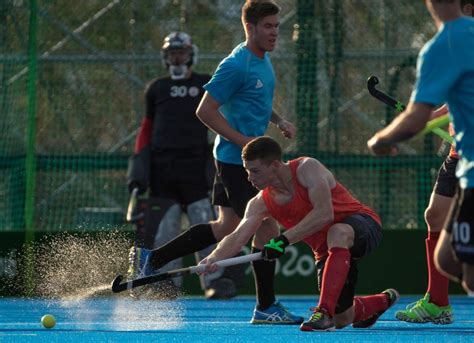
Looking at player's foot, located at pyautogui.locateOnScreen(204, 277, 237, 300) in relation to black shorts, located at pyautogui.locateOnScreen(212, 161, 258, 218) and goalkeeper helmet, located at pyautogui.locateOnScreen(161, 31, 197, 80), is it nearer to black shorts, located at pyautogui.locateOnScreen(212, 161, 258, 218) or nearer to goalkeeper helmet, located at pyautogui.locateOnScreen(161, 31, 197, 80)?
goalkeeper helmet, located at pyautogui.locateOnScreen(161, 31, 197, 80)

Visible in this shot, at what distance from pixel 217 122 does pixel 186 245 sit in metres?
0.80

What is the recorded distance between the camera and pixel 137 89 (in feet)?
40.0

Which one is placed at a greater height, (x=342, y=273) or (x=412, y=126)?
(x=412, y=126)

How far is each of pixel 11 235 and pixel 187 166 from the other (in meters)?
1.80

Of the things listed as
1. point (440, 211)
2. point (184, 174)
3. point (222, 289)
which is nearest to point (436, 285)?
point (440, 211)

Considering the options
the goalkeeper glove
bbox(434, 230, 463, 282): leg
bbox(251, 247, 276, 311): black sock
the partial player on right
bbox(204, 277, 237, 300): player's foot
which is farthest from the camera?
bbox(204, 277, 237, 300): player's foot

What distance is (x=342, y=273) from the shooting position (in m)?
7.23

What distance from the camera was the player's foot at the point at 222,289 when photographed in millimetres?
10828

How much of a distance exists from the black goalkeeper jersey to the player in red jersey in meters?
3.30

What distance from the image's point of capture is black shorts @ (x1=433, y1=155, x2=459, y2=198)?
25.1 feet

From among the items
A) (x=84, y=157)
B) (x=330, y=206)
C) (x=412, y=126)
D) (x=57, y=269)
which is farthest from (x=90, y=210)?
(x=412, y=126)

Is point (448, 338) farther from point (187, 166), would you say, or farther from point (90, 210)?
point (90, 210)

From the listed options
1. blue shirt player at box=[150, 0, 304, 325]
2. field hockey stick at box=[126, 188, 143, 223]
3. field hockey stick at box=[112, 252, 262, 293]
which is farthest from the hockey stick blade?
field hockey stick at box=[126, 188, 143, 223]

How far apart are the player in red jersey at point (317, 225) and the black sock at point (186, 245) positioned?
30.1 inches
